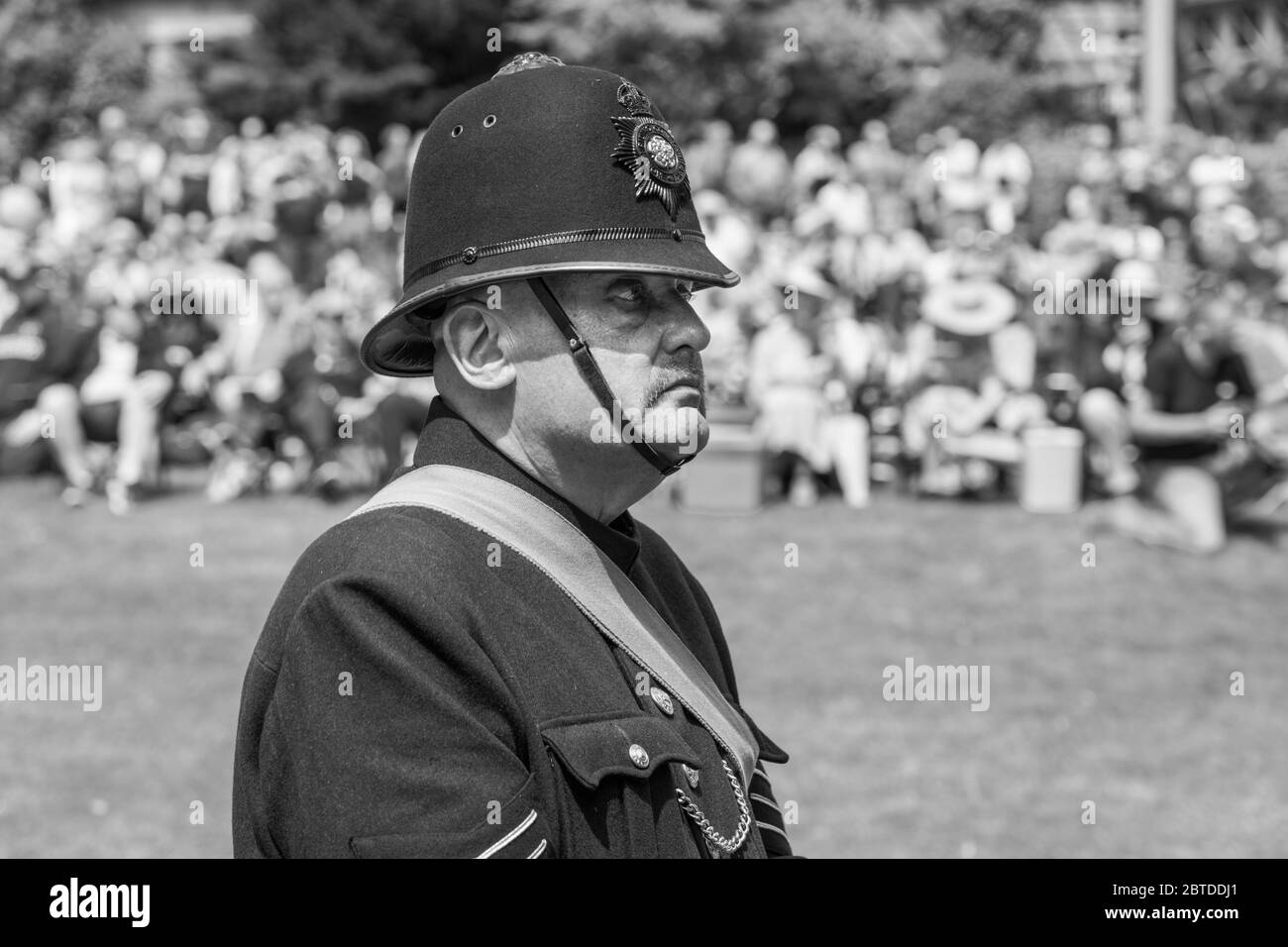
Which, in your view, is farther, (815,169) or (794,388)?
(815,169)

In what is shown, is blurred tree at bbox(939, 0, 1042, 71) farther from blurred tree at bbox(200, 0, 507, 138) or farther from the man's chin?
the man's chin

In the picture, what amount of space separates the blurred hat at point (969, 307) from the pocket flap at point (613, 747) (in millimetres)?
9556

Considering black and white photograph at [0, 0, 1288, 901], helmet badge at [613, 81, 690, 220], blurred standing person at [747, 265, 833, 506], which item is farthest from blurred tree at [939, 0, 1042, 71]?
helmet badge at [613, 81, 690, 220]

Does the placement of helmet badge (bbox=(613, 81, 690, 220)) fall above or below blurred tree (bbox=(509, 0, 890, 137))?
below

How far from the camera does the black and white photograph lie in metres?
2.04

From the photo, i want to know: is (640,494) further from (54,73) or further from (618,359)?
(54,73)

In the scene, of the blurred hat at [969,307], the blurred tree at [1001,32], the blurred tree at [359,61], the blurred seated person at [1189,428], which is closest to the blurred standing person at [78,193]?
A: the blurred hat at [969,307]

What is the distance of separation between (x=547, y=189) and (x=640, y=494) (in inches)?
17.5

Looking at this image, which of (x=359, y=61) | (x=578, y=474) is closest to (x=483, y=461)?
(x=578, y=474)

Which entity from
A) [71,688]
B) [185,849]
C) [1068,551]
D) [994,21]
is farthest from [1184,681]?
[994,21]

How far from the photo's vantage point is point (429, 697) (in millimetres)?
1871

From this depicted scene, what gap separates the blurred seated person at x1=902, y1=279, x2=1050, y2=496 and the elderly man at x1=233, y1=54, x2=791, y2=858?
8807mm

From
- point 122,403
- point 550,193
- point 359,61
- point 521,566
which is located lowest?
point 521,566

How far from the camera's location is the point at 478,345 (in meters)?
2.18
